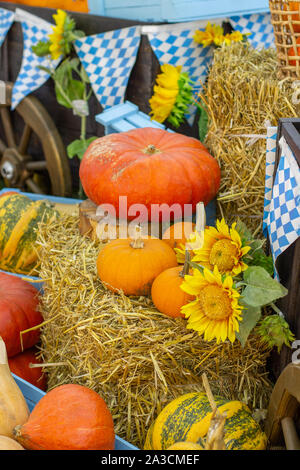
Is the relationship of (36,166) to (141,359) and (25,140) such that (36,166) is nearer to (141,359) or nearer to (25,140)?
(25,140)

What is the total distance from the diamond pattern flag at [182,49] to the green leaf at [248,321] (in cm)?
173

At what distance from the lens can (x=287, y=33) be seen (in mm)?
1834

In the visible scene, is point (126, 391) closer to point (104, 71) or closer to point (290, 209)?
point (290, 209)

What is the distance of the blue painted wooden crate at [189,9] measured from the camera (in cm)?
279

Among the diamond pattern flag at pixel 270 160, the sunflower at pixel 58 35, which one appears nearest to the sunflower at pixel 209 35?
the sunflower at pixel 58 35

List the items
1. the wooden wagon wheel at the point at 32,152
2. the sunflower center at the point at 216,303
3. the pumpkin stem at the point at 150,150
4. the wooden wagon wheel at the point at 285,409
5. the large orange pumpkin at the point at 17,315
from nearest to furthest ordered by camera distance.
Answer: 1. the wooden wagon wheel at the point at 285,409
2. the sunflower center at the point at 216,303
3. the large orange pumpkin at the point at 17,315
4. the pumpkin stem at the point at 150,150
5. the wooden wagon wheel at the point at 32,152

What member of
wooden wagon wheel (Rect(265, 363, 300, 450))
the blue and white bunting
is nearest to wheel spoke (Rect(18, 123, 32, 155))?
Result: the blue and white bunting

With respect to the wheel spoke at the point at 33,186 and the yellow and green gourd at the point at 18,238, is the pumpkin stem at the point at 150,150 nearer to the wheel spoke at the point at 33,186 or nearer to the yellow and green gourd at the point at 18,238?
the yellow and green gourd at the point at 18,238

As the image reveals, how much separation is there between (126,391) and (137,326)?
190 millimetres

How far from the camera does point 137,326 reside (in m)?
1.50

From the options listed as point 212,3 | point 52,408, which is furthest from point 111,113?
point 52,408

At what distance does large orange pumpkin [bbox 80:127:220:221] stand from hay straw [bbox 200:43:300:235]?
8cm

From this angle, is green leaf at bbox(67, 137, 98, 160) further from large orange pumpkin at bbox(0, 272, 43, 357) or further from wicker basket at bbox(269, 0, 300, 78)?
wicker basket at bbox(269, 0, 300, 78)

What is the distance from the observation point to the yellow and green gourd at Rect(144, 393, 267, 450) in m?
1.21
